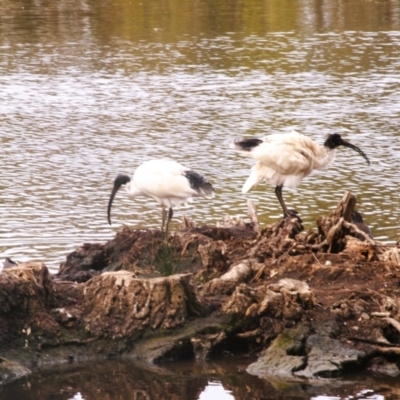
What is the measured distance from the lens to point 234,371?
24.9 ft

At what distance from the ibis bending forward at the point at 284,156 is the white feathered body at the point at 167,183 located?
2.29ft

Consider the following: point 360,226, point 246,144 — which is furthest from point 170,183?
point 360,226

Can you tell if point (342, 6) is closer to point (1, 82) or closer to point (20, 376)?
point (1, 82)

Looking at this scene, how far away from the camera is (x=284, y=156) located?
1023 centimetres

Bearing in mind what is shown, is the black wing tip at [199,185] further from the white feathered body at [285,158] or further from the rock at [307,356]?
the rock at [307,356]

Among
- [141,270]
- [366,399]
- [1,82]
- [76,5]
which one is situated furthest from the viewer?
[76,5]

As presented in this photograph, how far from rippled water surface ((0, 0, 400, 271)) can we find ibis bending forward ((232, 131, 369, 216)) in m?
0.92

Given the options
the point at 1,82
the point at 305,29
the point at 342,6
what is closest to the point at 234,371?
the point at 1,82

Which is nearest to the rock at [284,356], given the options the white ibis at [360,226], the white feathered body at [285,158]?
the white ibis at [360,226]

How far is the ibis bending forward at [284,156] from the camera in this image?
33.6 ft

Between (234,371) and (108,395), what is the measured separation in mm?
771

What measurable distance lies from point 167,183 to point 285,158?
1.10 meters

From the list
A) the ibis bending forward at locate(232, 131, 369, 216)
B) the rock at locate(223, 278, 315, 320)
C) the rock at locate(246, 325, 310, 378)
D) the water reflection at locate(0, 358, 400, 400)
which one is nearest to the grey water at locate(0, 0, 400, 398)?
the ibis bending forward at locate(232, 131, 369, 216)

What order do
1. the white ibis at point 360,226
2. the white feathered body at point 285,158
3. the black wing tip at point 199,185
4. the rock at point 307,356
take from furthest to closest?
the white feathered body at point 285,158
the black wing tip at point 199,185
the white ibis at point 360,226
the rock at point 307,356
